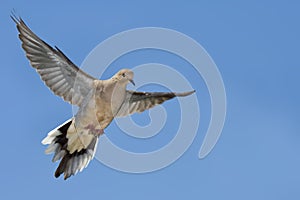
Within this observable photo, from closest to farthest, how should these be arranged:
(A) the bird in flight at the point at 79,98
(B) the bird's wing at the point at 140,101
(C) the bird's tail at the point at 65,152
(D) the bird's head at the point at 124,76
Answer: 1. (D) the bird's head at the point at 124,76
2. (A) the bird in flight at the point at 79,98
3. (C) the bird's tail at the point at 65,152
4. (B) the bird's wing at the point at 140,101

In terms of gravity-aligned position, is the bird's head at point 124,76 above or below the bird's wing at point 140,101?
below

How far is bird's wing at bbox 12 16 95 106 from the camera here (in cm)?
1162

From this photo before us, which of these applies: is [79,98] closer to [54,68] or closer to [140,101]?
[54,68]

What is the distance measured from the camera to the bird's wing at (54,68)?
11625 mm

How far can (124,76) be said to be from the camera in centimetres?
1108

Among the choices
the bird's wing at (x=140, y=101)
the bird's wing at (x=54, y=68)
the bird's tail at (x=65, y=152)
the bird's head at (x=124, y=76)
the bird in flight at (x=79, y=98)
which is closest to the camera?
the bird's head at (x=124, y=76)

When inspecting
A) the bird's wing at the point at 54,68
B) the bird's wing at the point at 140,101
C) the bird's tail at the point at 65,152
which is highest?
the bird's wing at the point at 140,101

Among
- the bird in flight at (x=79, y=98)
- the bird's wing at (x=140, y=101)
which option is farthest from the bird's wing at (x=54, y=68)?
the bird's wing at (x=140, y=101)

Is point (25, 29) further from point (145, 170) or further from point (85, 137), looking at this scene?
point (145, 170)

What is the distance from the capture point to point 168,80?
11.3 m

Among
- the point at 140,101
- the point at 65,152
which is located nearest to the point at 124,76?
the point at 140,101

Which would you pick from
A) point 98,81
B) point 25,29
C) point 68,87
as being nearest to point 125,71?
point 98,81

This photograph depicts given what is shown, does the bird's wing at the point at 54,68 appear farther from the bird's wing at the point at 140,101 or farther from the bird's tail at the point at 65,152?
the bird's wing at the point at 140,101

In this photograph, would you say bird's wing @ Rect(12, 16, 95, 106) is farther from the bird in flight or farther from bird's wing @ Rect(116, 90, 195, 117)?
bird's wing @ Rect(116, 90, 195, 117)
